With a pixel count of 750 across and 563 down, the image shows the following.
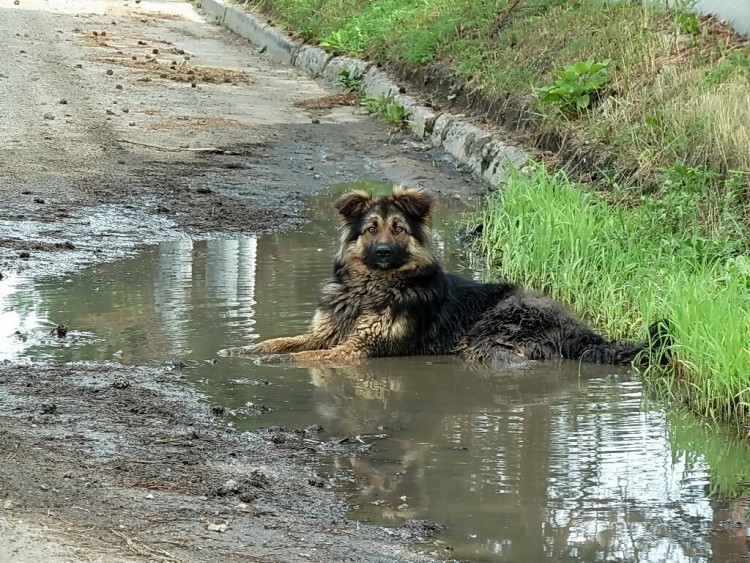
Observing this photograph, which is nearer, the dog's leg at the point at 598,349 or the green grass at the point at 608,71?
the dog's leg at the point at 598,349

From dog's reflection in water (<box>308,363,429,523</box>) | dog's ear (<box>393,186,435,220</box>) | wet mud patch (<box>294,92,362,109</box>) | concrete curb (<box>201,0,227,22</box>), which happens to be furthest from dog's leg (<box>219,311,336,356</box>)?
concrete curb (<box>201,0,227,22</box>)

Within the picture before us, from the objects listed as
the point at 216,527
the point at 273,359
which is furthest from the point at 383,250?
the point at 216,527

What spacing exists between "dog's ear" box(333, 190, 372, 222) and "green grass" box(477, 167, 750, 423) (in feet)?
5.96

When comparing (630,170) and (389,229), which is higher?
(630,170)

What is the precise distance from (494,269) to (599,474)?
183 inches

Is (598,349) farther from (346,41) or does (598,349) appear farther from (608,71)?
(346,41)

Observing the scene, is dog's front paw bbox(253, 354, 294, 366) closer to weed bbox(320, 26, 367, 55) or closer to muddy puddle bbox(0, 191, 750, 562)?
muddy puddle bbox(0, 191, 750, 562)

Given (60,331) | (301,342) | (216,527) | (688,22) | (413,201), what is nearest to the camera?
(216,527)

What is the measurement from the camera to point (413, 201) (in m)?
8.55

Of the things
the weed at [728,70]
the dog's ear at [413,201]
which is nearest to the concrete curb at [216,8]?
the weed at [728,70]

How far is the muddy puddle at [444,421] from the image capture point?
5219 mm

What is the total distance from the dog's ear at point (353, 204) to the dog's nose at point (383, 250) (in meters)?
0.34

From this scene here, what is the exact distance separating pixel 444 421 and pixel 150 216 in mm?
5680

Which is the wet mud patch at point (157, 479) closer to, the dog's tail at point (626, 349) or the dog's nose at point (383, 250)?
the dog's nose at point (383, 250)
